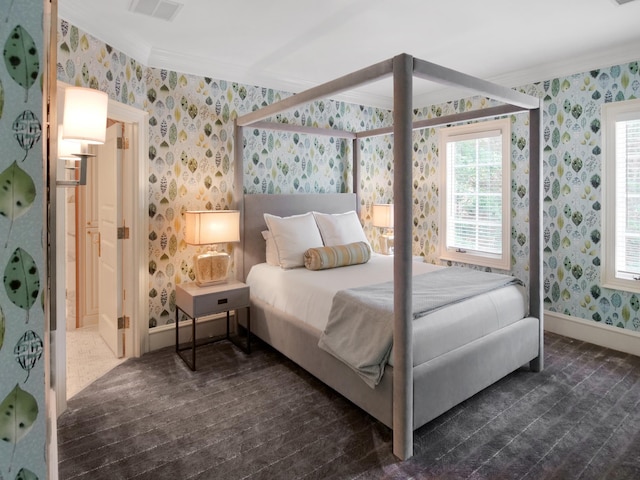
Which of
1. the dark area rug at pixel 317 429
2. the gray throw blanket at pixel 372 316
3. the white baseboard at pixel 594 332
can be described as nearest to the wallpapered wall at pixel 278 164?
the white baseboard at pixel 594 332

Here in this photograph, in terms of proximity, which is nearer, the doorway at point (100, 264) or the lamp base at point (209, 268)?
the doorway at point (100, 264)

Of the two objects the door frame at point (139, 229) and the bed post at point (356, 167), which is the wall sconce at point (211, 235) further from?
the bed post at point (356, 167)

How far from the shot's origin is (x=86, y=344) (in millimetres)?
3893

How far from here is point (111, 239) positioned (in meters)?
3.62

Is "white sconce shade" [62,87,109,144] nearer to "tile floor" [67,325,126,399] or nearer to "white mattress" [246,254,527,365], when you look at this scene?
"white mattress" [246,254,527,365]

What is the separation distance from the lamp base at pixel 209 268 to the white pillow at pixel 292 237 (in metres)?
0.50

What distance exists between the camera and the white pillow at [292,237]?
3.72 metres

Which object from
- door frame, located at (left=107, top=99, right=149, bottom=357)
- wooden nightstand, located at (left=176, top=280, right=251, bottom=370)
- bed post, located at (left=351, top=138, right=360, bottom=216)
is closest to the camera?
wooden nightstand, located at (left=176, top=280, right=251, bottom=370)

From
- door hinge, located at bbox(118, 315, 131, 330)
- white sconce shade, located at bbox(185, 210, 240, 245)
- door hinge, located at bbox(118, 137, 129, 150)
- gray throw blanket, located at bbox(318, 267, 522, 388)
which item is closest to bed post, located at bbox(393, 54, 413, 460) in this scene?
gray throw blanket, located at bbox(318, 267, 522, 388)

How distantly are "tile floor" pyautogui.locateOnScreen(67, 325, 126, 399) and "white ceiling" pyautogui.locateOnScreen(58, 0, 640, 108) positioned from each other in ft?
8.21

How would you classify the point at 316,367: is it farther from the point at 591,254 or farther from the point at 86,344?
the point at 591,254

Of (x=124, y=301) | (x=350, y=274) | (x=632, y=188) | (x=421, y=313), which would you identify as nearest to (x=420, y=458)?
(x=421, y=313)

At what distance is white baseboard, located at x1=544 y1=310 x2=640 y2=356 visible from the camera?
11.7 feet

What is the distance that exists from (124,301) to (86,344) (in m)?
0.74
